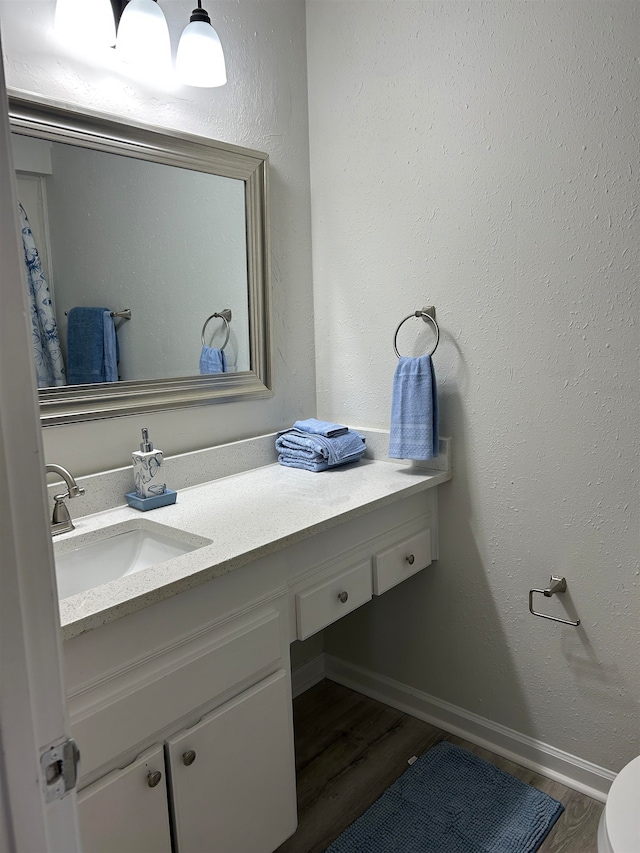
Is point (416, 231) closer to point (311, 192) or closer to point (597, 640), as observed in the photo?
point (311, 192)

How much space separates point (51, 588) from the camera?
56 cm

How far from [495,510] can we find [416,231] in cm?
85

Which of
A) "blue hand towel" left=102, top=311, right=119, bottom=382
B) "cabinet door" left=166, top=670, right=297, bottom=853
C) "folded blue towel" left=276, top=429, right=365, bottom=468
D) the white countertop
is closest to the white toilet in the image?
"cabinet door" left=166, top=670, right=297, bottom=853

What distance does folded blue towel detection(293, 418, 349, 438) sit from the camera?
201 centimetres

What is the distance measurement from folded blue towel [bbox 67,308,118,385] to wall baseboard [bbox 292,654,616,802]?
126 cm

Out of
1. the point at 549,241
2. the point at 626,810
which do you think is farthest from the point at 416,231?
the point at 626,810

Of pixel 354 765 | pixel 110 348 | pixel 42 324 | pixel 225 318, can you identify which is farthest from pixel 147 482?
pixel 354 765

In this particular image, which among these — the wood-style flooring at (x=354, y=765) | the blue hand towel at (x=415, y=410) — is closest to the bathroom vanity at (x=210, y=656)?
the blue hand towel at (x=415, y=410)

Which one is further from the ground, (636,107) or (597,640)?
(636,107)

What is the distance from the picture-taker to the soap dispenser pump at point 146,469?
1.66m

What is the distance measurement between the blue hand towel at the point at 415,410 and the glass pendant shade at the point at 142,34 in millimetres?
1025

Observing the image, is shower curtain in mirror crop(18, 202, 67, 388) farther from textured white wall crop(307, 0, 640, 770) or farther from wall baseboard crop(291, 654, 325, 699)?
wall baseboard crop(291, 654, 325, 699)

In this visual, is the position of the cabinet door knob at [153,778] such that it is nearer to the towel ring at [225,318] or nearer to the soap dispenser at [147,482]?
the soap dispenser at [147,482]

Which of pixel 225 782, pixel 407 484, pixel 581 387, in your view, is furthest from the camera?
pixel 407 484
